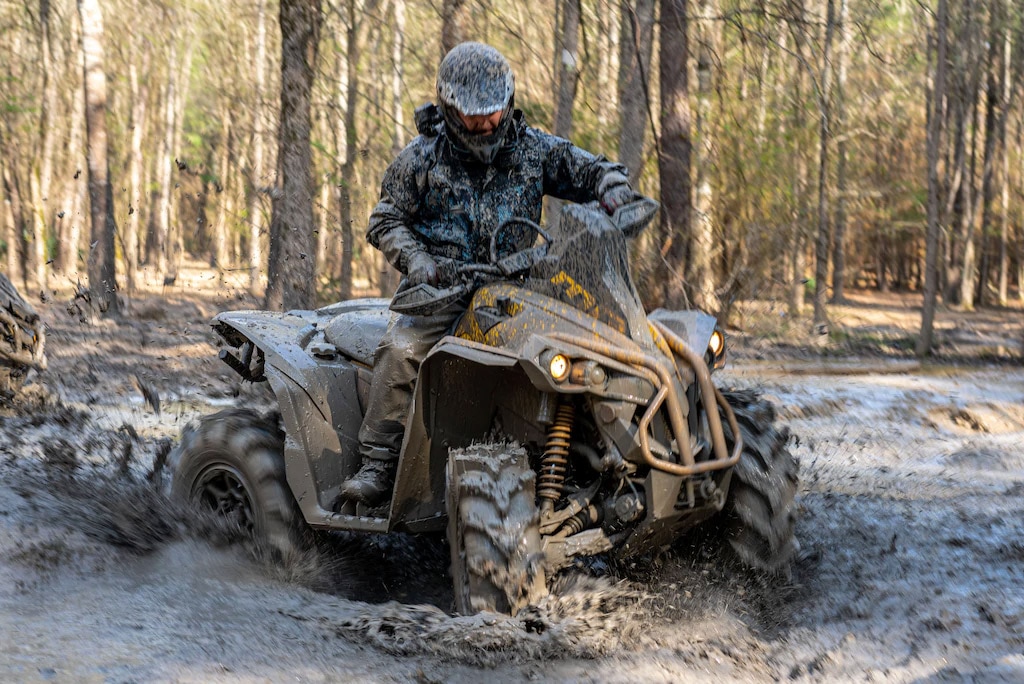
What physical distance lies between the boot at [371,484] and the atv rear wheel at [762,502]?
1.60 metres

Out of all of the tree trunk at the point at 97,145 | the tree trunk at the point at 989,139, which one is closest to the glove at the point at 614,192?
the tree trunk at the point at 97,145

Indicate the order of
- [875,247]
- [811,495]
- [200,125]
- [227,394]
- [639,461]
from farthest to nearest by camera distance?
[200,125], [875,247], [227,394], [811,495], [639,461]

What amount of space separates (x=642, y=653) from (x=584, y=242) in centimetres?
169

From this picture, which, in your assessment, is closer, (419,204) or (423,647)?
(423,647)

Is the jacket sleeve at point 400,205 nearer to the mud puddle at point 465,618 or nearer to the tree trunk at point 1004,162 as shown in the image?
the mud puddle at point 465,618

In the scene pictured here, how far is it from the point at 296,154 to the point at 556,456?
25.2 feet

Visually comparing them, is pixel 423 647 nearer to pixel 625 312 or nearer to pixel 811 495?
pixel 625 312

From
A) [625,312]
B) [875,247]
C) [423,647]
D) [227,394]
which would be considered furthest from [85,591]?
[875,247]

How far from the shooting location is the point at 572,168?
5262mm

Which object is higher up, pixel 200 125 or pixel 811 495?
pixel 200 125

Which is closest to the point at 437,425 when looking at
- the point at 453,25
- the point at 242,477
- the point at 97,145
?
the point at 242,477

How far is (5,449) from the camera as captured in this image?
8.09 metres

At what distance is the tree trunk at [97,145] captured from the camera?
787 inches

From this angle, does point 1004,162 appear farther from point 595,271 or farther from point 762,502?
point 595,271
